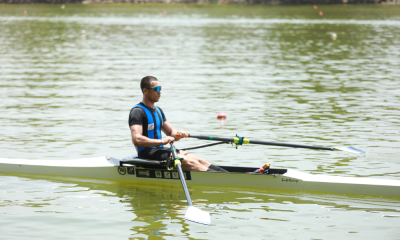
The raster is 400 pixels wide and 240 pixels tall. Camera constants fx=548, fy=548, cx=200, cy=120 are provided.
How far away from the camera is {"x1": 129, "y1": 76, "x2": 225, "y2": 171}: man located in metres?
8.34

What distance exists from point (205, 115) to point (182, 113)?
2.09 feet

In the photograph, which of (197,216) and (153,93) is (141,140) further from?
(197,216)

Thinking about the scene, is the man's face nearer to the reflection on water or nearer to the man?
the man

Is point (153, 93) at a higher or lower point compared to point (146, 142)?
higher

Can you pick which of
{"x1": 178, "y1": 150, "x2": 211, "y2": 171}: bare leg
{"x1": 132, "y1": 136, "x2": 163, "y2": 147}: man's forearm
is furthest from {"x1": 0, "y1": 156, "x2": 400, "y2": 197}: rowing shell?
{"x1": 132, "y1": 136, "x2": 163, "y2": 147}: man's forearm

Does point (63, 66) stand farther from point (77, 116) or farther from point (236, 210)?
point (236, 210)

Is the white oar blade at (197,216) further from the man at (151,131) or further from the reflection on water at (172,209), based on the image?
the man at (151,131)

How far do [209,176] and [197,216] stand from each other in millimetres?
1510

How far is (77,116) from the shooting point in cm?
1436

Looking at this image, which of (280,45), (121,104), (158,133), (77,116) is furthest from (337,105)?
(280,45)

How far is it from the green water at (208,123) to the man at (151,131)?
1.80 feet

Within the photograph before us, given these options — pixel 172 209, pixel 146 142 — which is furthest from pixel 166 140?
pixel 172 209

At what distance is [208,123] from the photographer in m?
13.5

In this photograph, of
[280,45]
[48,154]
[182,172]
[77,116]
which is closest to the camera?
[182,172]
